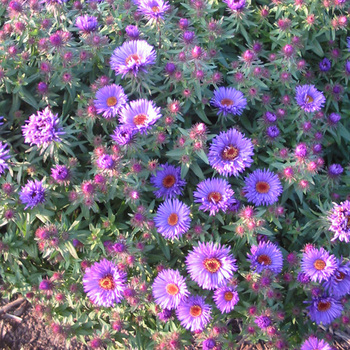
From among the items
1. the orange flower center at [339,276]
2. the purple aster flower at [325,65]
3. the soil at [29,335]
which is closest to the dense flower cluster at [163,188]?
the orange flower center at [339,276]

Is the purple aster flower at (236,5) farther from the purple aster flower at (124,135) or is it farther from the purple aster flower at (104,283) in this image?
the purple aster flower at (104,283)

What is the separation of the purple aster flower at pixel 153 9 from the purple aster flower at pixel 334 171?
174 centimetres

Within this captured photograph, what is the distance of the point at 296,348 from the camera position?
122 inches

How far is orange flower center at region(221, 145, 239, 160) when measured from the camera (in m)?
3.16

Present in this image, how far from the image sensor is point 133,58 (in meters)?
3.18

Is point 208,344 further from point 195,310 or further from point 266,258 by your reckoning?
point 266,258

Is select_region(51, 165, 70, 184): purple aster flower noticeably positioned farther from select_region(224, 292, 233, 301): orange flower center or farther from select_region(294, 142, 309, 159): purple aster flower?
select_region(294, 142, 309, 159): purple aster flower

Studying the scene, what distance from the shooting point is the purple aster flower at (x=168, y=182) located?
324cm

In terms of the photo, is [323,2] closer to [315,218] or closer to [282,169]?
[282,169]

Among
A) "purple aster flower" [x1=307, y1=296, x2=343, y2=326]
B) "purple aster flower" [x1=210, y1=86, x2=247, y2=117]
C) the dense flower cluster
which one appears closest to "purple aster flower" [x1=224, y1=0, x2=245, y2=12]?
the dense flower cluster

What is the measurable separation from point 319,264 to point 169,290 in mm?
1024

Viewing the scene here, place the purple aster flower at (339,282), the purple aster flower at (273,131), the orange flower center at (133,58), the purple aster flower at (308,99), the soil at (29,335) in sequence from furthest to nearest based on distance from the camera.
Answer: the soil at (29,335) → the purple aster flower at (308,99) → the purple aster flower at (273,131) → the orange flower center at (133,58) → the purple aster flower at (339,282)

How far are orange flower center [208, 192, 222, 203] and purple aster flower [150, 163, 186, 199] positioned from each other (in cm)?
25

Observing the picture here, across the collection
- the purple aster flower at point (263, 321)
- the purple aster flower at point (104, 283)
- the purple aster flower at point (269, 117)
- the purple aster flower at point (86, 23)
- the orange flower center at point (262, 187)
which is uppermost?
the purple aster flower at point (86, 23)
